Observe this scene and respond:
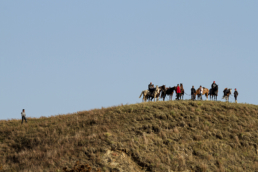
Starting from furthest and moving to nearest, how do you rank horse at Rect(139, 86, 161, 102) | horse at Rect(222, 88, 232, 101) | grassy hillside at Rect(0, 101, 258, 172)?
1. horse at Rect(222, 88, 232, 101)
2. horse at Rect(139, 86, 161, 102)
3. grassy hillside at Rect(0, 101, 258, 172)

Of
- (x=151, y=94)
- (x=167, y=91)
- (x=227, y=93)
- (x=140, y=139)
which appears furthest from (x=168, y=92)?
(x=140, y=139)

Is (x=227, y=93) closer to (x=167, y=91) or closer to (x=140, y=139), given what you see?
(x=167, y=91)

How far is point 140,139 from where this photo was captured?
27156mm

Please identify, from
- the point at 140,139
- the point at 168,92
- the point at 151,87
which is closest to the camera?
the point at 140,139

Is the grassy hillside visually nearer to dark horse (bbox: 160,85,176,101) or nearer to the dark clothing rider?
dark horse (bbox: 160,85,176,101)

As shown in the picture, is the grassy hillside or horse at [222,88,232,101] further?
horse at [222,88,232,101]

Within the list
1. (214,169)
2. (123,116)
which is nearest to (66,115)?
(123,116)

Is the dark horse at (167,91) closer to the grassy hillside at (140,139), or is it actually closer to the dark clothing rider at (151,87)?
the dark clothing rider at (151,87)

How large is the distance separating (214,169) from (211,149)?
3.09 metres

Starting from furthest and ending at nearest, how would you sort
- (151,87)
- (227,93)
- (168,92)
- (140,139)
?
(227,93) < (151,87) < (168,92) < (140,139)

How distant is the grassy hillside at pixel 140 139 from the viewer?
79.9 ft

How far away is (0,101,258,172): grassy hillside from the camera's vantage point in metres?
24.4

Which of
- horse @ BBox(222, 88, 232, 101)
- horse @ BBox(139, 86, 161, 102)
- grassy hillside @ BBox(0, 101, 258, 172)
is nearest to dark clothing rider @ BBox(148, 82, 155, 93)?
horse @ BBox(139, 86, 161, 102)

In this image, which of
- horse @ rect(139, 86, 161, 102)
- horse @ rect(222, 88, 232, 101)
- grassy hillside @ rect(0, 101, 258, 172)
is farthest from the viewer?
horse @ rect(222, 88, 232, 101)
